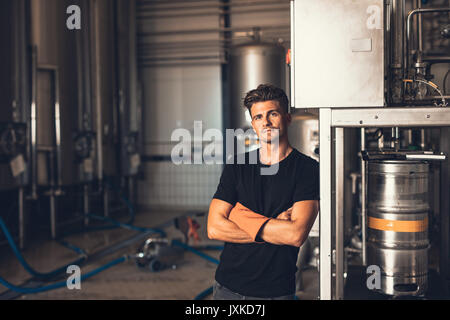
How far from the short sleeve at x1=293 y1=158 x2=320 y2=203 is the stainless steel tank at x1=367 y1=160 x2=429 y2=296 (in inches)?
17.2

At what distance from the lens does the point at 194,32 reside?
5820 mm

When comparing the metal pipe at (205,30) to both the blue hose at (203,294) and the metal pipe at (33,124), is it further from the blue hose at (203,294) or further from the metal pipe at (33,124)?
the blue hose at (203,294)

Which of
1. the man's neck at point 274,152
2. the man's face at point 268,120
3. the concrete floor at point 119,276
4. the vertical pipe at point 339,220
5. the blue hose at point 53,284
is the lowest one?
the concrete floor at point 119,276

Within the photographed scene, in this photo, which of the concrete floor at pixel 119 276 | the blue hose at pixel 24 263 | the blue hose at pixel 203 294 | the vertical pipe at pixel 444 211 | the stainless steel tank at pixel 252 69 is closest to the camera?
the vertical pipe at pixel 444 211

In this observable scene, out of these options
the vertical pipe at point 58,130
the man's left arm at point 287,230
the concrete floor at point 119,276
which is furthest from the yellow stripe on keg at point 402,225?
the vertical pipe at point 58,130

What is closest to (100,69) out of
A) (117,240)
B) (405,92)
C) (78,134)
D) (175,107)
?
(78,134)

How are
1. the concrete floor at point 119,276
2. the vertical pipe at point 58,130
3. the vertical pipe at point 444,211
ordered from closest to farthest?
the vertical pipe at point 444,211 < the concrete floor at point 119,276 < the vertical pipe at point 58,130

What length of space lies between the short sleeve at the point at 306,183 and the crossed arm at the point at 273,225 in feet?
0.05

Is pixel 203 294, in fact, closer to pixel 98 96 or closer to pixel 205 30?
pixel 98 96

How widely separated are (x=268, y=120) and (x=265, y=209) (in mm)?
257

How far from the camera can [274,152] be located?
56.0 inches

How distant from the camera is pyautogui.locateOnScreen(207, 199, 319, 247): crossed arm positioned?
4.45ft

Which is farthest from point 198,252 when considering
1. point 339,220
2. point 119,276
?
point 339,220

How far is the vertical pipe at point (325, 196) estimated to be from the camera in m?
1.46
